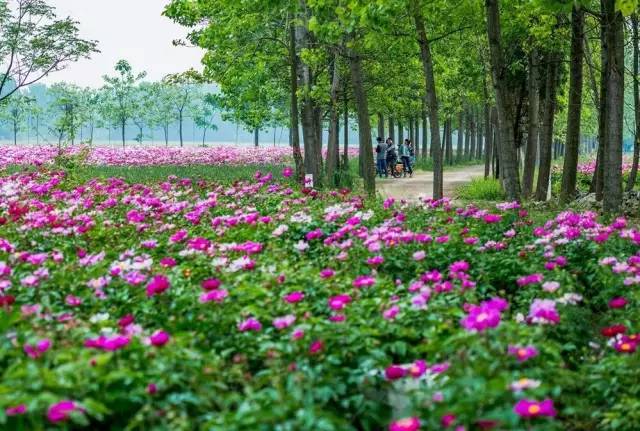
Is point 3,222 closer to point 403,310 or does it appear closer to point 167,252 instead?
point 167,252

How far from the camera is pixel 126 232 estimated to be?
24.9ft

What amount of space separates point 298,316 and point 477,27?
12.1 m

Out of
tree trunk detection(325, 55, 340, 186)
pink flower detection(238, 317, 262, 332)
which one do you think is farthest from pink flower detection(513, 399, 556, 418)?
tree trunk detection(325, 55, 340, 186)

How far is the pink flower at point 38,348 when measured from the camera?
10.5 feet

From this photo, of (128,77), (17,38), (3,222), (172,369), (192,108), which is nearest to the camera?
(172,369)

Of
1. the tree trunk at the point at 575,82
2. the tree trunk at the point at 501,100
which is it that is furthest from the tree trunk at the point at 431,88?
the tree trunk at the point at 501,100

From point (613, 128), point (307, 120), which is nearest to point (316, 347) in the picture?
point (613, 128)

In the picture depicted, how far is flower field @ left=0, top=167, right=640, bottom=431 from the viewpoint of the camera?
3.03 m

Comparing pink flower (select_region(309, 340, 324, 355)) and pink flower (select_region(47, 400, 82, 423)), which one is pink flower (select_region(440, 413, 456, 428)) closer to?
pink flower (select_region(309, 340, 324, 355))

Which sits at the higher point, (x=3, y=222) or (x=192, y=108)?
(x=192, y=108)

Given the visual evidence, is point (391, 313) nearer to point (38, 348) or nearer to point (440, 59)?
point (38, 348)

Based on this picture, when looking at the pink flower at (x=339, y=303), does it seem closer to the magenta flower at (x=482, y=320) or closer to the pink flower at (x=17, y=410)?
the magenta flower at (x=482, y=320)

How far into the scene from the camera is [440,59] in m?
18.5

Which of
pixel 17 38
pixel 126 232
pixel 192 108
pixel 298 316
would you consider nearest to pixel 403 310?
pixel 298 316
